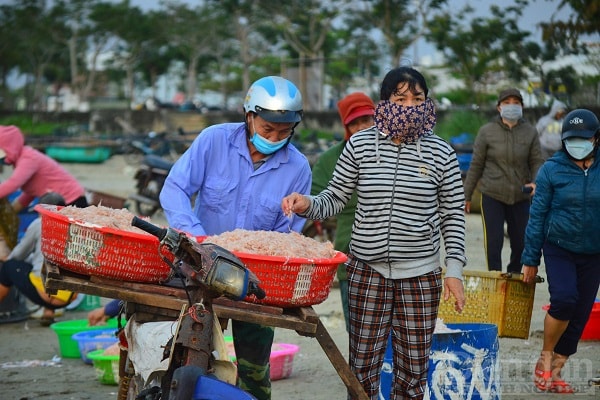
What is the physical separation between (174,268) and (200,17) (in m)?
84.5

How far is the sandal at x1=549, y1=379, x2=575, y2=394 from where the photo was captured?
6496mm

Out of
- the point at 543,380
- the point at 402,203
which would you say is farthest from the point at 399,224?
the point at 543,380

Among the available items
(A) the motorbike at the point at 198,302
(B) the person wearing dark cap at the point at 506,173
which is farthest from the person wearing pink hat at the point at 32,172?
(A) the motorbike at the point at 198,302

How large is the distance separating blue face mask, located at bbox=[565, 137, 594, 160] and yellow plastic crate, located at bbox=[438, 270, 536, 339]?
33.1 inches

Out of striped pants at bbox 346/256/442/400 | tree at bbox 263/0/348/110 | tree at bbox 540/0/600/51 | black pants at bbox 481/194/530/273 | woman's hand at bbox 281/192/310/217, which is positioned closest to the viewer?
woman's hand at bbox 281/192/310/217

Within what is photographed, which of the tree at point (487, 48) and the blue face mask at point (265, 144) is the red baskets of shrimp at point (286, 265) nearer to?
the blue face mask at point (265, 144)

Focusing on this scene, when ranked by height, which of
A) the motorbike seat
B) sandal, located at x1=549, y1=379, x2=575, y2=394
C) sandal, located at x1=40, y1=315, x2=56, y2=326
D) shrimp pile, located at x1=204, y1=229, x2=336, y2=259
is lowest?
sandal, located at x1=40, y1=315, x2=56, y2=326

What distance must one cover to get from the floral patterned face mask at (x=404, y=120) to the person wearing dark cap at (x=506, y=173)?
420cm

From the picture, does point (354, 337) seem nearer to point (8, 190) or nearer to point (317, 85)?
point (8, 190)

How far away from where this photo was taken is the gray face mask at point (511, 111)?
879 cm

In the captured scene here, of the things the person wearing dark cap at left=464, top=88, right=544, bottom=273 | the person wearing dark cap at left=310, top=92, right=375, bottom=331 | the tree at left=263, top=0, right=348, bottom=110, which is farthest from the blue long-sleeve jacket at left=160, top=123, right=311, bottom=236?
the tree at left=263, top=0, right=348, bottom=110

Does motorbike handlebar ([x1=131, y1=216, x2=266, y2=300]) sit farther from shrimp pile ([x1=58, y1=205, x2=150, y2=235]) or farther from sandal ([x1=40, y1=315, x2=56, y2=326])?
sandal ([x1=40, y1=315, x2=56, y2=326])

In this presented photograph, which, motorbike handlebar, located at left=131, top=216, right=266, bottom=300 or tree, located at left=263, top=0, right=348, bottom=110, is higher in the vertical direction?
tree, located at left=263, top=0, right=348, bottom=110

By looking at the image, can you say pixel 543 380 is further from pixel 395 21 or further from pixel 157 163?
pixel 395 21
